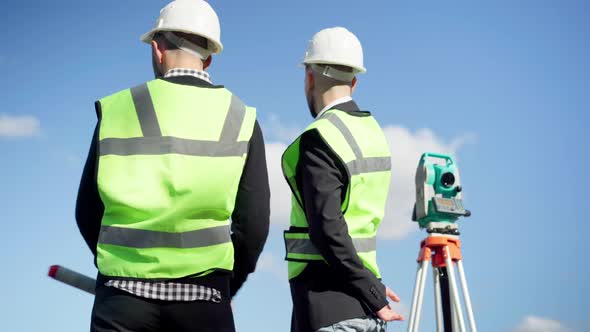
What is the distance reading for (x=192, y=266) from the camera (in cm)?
255

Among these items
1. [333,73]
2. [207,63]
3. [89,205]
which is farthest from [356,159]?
[89,205]

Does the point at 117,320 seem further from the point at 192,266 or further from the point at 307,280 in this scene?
the point at 307,280

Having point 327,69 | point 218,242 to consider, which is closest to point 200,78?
point 218,242

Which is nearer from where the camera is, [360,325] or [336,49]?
[360,325]

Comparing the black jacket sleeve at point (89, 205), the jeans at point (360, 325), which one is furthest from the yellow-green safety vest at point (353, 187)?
the black jacket sleeve at point (89, 205)

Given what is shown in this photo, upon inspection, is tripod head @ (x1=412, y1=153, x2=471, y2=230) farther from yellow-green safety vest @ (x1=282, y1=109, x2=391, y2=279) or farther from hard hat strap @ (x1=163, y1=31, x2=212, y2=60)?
hard hat strap @ (x1=163, y1=31, x2=212, y2=60)

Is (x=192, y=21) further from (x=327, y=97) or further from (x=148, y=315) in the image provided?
(x=148, y=315)

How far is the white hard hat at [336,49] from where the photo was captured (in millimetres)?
3672

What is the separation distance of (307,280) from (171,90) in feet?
3.76

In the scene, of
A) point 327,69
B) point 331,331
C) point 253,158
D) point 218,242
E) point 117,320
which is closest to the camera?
point 117,320

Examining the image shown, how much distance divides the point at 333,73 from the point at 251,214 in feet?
3.83

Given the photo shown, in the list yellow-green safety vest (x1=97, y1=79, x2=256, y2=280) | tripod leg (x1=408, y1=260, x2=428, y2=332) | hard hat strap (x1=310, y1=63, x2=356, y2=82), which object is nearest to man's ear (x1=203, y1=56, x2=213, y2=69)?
yellow-green safety vest (x1=97, y1=79, x2=256, y2=280)

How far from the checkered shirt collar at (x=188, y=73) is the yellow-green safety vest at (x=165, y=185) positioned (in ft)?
0.38

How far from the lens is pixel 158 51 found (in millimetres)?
2961
